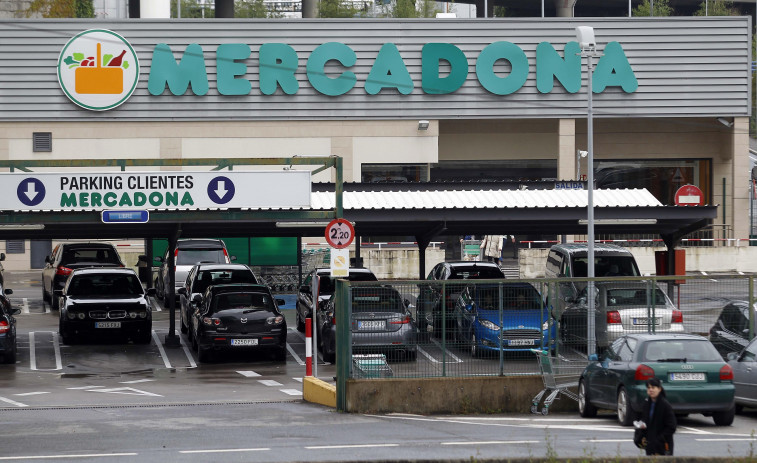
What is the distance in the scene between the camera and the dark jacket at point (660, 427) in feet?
39.5

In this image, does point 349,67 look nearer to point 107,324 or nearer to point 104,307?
point 104,307

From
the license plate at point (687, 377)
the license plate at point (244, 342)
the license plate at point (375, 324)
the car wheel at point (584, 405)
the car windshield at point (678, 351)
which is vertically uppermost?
the license plate at point (375, 324)

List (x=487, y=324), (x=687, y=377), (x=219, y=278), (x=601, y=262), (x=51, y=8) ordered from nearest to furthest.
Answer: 1. (x=687, y=377)
2. (x=487, y=324)
3. (x=601, y=262)
4. (x=219, y=278)
5. (x=51, y=8)

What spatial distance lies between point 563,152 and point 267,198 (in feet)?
83.7

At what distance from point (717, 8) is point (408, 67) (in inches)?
1423

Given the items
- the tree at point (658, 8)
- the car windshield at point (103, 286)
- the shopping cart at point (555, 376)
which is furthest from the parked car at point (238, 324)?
the tree at point (658, 8)

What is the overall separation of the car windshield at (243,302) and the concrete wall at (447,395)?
7.28 m

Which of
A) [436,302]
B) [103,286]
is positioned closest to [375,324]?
[436,302]

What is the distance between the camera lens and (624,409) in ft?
55.4

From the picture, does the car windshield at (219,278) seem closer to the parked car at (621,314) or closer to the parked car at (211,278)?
the parked car at (211,278)

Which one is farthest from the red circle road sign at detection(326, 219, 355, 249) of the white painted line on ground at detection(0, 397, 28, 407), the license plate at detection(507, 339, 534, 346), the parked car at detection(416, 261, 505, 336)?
the white painted line on ground at detection(0, 397, 28, 407)

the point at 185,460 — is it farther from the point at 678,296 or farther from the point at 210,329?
the point at 210,329

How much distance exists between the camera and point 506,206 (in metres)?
27.4

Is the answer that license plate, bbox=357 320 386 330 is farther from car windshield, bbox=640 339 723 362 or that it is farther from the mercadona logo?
the mercadona logo
